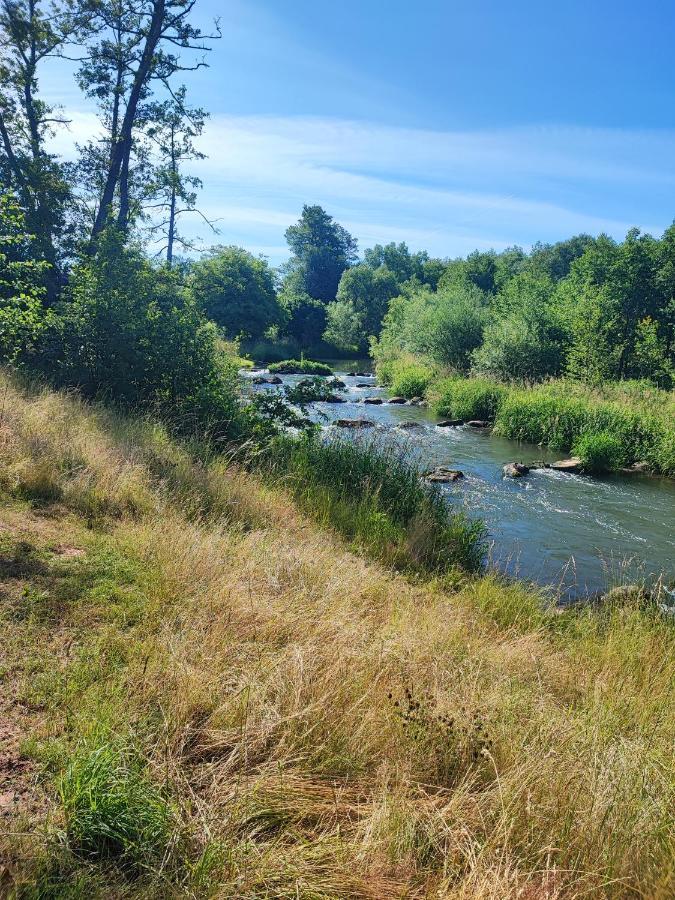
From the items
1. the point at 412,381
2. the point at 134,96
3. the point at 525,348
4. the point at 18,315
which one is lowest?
the point at 18,315

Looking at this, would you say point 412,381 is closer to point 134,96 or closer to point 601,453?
point 601,453

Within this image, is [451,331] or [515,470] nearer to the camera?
[515,470]

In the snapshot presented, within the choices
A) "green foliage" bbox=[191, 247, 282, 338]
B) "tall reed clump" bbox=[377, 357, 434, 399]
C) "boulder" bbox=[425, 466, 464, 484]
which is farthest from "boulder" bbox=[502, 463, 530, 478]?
"green foliage" bbox=[191, 247, 282, 338]

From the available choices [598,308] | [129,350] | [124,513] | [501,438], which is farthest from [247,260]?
[124,513]

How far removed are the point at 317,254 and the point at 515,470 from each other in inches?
3600

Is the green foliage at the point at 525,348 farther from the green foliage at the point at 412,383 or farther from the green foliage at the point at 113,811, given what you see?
the green foliage at the point at 113,811

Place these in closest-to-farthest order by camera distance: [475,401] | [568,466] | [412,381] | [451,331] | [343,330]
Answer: [568,466]
[475,401]
[412,381]
[451,331]
[343,330]

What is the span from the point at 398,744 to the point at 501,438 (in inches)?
789

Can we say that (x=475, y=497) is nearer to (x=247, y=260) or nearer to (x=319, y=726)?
(x=319, y=726)

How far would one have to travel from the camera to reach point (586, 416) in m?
20.0

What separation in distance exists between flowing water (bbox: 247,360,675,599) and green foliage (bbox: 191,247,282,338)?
1724 inches

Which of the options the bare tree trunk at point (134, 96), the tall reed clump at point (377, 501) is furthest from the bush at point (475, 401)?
the bare tree trunk at point (134, 96)

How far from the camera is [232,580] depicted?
15.4 ft

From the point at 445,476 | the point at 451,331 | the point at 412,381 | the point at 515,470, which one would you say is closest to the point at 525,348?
the point at 412,381
